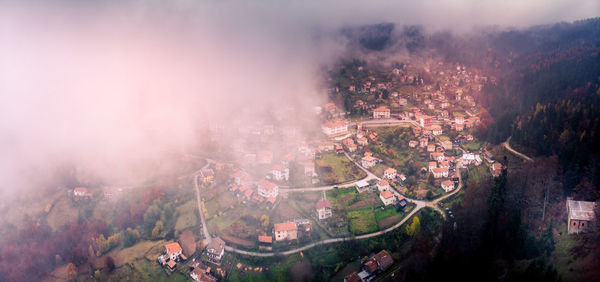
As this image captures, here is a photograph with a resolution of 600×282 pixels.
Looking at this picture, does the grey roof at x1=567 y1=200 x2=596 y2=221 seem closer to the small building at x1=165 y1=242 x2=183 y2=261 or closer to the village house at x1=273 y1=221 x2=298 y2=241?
the village house at x1=273 y1=221 x2=298 y2=241

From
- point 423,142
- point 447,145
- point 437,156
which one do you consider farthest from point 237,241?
point 447,145

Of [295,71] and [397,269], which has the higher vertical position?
[295,71]

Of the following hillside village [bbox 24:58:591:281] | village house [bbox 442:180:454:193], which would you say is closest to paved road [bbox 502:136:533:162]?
hillside village [bbox 24:58:591:281]

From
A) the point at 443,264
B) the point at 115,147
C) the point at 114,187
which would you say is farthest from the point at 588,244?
the point at 115,147

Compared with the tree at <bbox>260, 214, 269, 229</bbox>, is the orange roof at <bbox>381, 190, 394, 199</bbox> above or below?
above

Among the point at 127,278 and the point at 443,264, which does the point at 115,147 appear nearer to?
the point at 127,278

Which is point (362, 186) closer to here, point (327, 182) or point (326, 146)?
point (327, 182)
